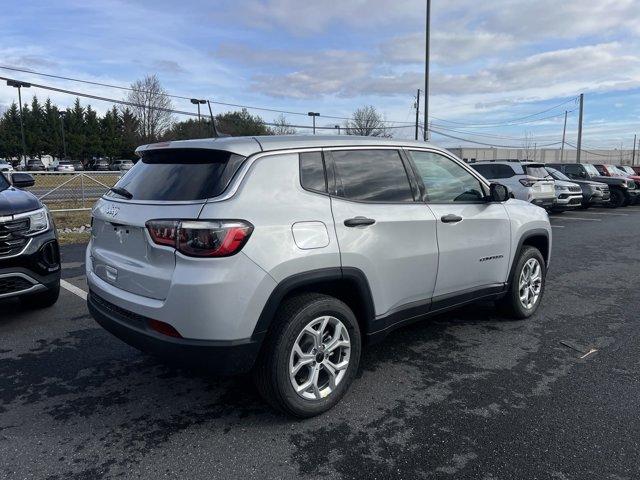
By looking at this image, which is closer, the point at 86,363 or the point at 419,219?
the point at 419,219

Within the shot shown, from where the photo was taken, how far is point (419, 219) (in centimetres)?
370

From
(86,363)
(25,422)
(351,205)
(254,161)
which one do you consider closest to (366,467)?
(351,205)

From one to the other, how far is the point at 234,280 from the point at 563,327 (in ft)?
11.9

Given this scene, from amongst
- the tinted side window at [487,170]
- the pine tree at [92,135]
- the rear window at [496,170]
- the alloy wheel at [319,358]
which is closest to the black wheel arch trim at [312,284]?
the alloy wheel at [319,358]

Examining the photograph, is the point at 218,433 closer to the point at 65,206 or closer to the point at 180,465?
the point at 180,465

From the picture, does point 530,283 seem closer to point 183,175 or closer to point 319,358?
point 319,358

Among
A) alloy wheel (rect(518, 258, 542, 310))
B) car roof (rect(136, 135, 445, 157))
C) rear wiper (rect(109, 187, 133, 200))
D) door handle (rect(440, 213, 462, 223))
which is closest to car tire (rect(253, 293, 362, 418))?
car roof (rect(136, 135, 445, 157))

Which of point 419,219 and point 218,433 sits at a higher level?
point 419,219

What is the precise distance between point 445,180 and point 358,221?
4.07ft

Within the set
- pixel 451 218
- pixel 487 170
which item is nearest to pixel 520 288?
pixel 451 218

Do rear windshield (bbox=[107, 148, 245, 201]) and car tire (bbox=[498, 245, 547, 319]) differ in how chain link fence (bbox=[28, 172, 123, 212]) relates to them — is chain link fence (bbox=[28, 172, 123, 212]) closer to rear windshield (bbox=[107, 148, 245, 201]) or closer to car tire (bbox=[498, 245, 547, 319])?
rear windshield (bbox=[107, 148, 245, 201])

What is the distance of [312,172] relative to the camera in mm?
3244

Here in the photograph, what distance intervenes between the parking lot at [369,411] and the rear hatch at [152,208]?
34.1 inches

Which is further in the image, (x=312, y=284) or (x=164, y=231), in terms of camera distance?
(x=312, y=284)
